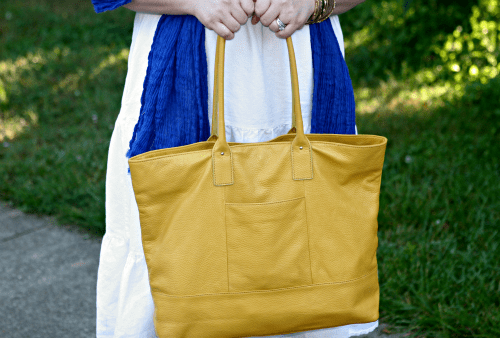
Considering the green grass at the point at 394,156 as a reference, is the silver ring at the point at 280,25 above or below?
above

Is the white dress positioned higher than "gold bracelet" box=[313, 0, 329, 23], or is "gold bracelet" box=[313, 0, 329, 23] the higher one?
"gold bracelet" box=[313, 0, 329, 23]

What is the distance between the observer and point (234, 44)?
148 centimetres

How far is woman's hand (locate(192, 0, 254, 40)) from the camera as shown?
4.21ft

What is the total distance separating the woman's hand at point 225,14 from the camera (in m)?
1.28

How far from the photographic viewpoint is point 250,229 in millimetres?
1320

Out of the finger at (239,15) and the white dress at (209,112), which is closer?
the finger at (239,15)

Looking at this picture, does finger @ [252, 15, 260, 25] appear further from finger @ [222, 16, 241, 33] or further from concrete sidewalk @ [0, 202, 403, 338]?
concrete sidewalk @ [0, 202, 403, 338]

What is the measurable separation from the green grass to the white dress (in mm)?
860

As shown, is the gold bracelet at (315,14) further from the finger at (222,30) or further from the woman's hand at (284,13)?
the finger at (222,30)

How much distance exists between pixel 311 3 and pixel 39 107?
3932 mm

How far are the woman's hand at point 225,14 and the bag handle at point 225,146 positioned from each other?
0.10ft

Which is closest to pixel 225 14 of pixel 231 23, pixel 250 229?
pixel 231 23

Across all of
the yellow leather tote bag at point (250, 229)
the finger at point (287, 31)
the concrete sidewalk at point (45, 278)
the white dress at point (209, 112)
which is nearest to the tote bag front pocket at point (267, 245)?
the yellow leather tote bag at point (250, 229)

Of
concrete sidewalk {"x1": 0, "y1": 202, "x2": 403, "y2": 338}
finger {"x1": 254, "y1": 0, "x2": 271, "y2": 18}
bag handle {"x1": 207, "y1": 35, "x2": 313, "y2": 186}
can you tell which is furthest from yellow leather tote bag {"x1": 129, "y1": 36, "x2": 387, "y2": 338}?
concrete sidewalk {"x1": 0, "y1": 202, "x2": 403, "y2": 338}
